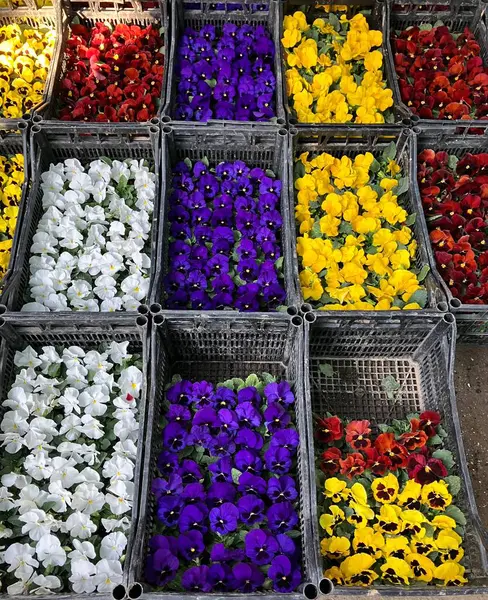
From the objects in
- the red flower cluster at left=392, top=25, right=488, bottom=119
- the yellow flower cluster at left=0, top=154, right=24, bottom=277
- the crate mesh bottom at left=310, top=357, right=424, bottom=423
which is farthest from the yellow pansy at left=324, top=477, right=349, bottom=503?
the red flower cluster at left=392, top=25, right=488, bottom=119

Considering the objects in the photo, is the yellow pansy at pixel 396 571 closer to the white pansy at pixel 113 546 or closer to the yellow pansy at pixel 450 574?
the yellow pansy at pixel 450 574

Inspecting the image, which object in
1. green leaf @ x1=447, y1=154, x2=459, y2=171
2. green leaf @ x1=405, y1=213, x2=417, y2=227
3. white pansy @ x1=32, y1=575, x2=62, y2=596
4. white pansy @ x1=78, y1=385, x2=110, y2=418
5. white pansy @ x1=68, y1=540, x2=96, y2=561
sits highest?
green leaf @ x1=447, y1=154, x2=459, y2=171

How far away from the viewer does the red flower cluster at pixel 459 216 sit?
6.70 ft

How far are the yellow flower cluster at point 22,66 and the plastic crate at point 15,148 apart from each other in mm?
103

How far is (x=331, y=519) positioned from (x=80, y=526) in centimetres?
78

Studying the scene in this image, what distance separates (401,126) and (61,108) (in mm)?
1592

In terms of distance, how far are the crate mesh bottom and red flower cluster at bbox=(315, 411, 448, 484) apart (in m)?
0.13

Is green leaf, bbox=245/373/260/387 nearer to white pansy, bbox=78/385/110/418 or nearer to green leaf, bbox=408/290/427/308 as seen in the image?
white pansy, bbox=78/385/110/418

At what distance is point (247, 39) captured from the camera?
260cm

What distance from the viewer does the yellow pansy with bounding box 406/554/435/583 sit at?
5.04ft

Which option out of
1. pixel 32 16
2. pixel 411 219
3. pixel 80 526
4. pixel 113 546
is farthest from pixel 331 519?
pixel 32 16

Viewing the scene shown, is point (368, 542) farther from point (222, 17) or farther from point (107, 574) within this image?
point (222, 17)

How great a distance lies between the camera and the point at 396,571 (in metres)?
1.54

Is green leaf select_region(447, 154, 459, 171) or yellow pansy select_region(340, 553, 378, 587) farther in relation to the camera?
green leaf select_region(447, 154, 459, 171)
